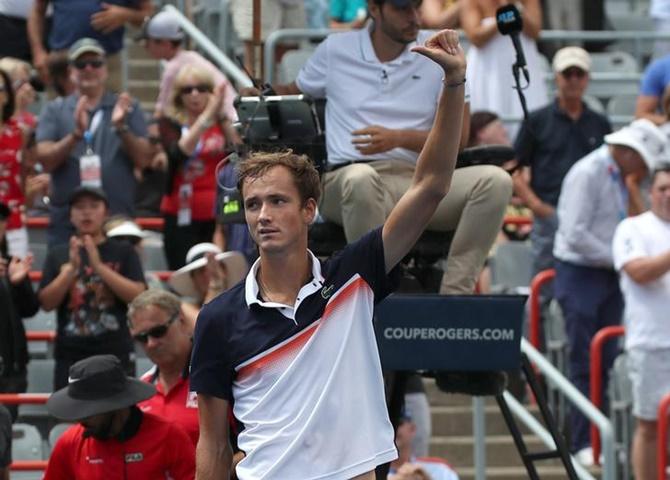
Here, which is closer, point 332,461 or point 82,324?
point 332,461

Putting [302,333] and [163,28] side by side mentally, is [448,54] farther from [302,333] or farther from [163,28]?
[163,28]

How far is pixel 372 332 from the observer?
597 cm

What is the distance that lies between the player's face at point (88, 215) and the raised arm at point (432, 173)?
472cm

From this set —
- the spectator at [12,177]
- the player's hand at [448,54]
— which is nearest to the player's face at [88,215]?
the spectator at [12,177]

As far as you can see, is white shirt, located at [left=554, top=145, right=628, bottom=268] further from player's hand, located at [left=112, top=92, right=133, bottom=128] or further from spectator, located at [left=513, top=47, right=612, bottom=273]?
player's hand, located at [left=112, top=92, right=133, bottom=128]

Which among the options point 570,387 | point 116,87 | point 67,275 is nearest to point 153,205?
point 116,87

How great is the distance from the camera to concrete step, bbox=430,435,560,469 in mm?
11672

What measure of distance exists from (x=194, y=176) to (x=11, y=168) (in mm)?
1187

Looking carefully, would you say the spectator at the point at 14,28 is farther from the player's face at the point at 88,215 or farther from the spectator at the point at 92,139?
the player's face at the point at 88,215

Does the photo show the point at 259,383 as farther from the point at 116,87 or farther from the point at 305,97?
the point at 116,87

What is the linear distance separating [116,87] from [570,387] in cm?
485

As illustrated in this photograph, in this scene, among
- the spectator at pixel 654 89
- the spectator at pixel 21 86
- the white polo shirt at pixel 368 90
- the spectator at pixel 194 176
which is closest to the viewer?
the white polo shirt at pixel 368 90

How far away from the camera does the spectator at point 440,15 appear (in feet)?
45.5

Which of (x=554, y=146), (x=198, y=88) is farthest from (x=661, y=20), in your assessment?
(x=198, y=88)
